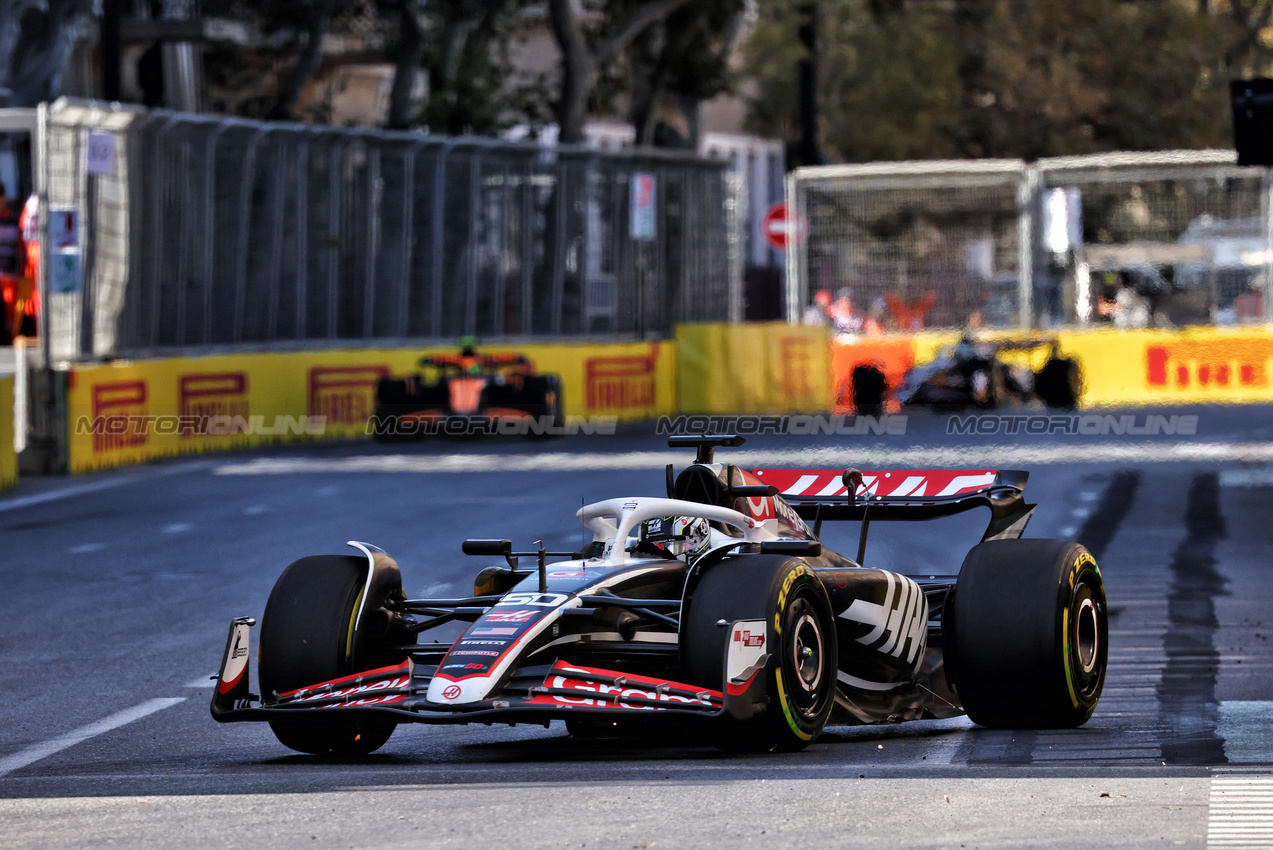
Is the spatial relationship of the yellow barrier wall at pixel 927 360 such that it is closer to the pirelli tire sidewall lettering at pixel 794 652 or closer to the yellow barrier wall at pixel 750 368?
the yellow barrier wall at pixel 750 368

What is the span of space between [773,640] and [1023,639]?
129cm

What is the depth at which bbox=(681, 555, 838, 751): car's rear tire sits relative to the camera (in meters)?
6.46

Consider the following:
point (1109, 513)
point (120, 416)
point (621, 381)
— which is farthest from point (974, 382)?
point (120, 416)

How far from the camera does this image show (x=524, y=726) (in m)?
8.02

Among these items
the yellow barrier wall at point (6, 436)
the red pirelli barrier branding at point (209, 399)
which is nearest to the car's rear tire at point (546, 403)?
the red pirelli barrier branding at point (209, 399)

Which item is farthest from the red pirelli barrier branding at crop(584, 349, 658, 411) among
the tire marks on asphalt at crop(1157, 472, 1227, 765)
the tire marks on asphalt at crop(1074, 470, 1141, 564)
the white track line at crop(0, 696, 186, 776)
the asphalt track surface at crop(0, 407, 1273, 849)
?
the white track line at crop(0, 696, 186, 776)

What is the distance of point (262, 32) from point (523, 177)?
24.2 ft

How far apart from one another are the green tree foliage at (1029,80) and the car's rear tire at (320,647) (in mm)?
38749

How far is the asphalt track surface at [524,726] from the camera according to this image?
5.27m

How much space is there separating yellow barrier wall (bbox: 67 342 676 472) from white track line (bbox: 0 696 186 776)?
33.3 feet

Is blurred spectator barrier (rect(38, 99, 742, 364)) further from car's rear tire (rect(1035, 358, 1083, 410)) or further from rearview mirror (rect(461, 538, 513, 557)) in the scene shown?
rearview mirror (rect(461, 538, 513, 557))

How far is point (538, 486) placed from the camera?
17281 millimetres

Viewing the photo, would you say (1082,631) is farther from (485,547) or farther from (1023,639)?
(485,547)

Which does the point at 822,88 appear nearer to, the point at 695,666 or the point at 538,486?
the point at 538,486
